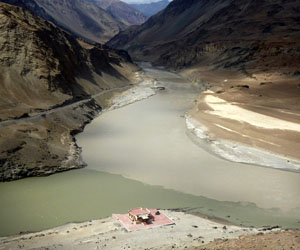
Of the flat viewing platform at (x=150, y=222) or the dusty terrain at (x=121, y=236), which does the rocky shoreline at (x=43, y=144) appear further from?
the flat viewing platform at (x=150, y=222)

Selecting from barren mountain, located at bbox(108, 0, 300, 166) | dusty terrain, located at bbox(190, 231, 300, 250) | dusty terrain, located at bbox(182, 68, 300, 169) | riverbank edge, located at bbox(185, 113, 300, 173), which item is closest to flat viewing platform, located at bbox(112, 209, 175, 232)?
dusty terrain, located at bbox(190, 231, 300, 250)

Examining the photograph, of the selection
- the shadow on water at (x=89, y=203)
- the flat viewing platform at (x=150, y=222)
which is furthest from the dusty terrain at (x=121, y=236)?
the shadow on water at (x=89, y=203)

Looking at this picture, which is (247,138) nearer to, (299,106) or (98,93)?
(299,106)

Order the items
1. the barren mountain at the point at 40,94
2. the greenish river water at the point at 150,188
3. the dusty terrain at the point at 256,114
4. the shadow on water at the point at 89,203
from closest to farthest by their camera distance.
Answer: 1. the shadow on water at the point at 89,203
2. the greenish river water at the point at 150,188
3. the barren mountain at the point at 40,94
4. the dusty terrain at the point at 256,114

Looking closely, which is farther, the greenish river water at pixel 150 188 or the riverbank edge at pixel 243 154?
the riverbank edge at pixel 243 154

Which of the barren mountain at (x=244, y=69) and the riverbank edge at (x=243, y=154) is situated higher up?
the barren mountain at (x=244, y=69)

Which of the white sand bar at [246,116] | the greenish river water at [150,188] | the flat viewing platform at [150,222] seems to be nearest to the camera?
the flat viewing platform at [150,222]

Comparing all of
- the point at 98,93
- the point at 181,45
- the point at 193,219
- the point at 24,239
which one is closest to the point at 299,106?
the point at 98,93
